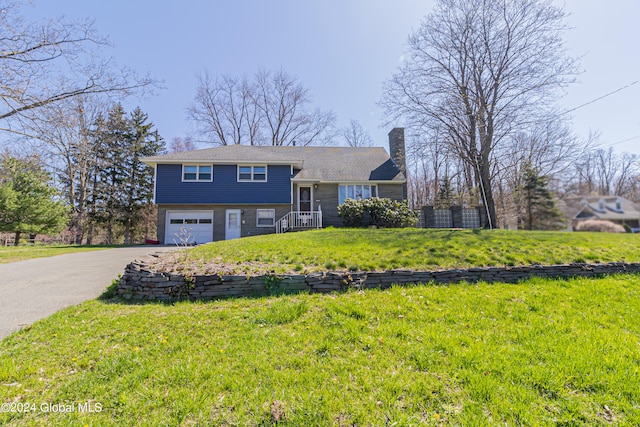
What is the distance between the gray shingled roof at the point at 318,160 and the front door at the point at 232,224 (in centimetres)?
302

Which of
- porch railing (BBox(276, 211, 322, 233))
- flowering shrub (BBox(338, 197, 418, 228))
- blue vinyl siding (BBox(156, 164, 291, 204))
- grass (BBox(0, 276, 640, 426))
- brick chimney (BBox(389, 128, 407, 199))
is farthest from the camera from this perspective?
brick chimney (BBox(389, 128, 407, 199))

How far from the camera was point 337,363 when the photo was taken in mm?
2590

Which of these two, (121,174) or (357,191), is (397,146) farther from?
(121,174)

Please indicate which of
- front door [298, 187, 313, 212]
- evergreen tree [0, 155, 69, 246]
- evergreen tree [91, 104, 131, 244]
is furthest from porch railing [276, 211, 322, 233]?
evergreen tree [91, 104, 131, 244]

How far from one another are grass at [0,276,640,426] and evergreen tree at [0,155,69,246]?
1866 centimetres

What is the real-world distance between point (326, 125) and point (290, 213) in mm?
16681

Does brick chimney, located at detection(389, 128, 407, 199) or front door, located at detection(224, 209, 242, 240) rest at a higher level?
brick chimney, located at detection(389, 128, 407, 199)

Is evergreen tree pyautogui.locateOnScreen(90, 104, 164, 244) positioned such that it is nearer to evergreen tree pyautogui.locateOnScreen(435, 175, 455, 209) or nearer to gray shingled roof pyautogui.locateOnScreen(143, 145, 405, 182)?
gray shingled roof pyautogui.locateOnScreen(143, 145, 405, 182)

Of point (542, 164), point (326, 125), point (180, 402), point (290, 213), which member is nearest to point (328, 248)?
point (180, 402)

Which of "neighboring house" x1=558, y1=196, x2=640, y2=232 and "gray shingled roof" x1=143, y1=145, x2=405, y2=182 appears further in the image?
"gray shingled roof" x1=143, y1=145, x2=405, y2=182

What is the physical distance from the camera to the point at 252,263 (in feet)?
17.3

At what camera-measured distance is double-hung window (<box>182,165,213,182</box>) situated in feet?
50.6

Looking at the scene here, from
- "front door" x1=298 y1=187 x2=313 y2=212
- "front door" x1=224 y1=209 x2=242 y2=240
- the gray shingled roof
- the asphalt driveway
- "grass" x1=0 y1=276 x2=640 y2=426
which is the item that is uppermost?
the gray shingled roof

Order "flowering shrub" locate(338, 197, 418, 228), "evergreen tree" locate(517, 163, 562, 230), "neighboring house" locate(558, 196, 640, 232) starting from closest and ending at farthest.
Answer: "neighboring house" locate(558, 196, 640, 232) < "flowering shrub" locate(338, 197, 418, 228) < "evergreen tree" locate(517, 163, 562, 230)
